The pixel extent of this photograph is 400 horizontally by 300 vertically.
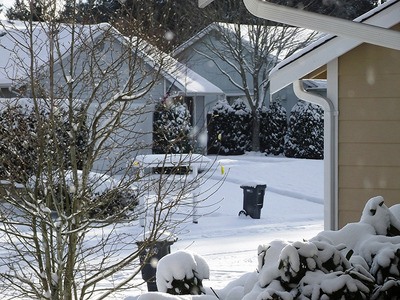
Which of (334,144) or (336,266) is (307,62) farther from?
(336,266)

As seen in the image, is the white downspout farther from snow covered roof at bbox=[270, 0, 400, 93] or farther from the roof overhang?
the roof overhang

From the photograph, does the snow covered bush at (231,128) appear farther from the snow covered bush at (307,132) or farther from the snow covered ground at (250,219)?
the snow covered ground at (250,219)

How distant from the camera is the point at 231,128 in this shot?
31625 mm

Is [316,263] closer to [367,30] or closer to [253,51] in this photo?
[367,30]

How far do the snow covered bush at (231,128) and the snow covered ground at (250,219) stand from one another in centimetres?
359

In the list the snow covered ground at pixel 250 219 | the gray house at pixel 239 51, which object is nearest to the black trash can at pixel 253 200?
the snow covered ground at pixel 250 219

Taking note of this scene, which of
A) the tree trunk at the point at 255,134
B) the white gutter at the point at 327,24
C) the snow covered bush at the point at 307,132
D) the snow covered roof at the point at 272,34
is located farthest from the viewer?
the snow covered roof at the point at 272,34

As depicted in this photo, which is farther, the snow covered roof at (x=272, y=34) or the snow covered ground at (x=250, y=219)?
the snow covered roof at (x=272, y=34)

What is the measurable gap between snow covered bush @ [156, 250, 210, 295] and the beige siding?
3.16 meters

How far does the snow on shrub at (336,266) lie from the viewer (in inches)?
110

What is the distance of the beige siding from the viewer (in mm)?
6633

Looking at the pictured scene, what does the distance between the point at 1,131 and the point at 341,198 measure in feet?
10.7

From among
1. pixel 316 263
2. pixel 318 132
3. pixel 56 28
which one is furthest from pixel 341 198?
pixel 318 132

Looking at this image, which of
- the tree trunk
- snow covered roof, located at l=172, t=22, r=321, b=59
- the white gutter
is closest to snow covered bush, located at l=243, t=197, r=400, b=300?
the white gutter
